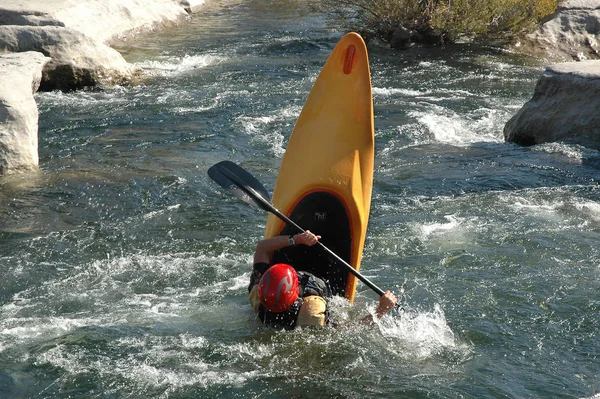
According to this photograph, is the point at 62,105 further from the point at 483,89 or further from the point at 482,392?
the point at 482,392

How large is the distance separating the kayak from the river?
354 millimetres

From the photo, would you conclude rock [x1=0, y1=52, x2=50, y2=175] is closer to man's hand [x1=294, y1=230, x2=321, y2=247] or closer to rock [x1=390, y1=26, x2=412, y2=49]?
man's hand [x1=294, y1=230, x2=321, y2=247]

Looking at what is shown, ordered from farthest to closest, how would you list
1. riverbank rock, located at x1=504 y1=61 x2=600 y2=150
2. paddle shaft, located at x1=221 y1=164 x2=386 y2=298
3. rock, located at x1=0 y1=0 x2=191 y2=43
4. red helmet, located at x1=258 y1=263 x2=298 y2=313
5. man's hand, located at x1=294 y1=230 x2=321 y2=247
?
rock, located at x1=0 y1=0 x2=191 y2=43
riverbank rock, located at x1=504 y1=61 x2=600 y2=150
paddle shaft, located at x1=221 y1=164 x2=386 y2=298
man's hand, located at x1=294 y1=230 x2=321 y2=247
red helmet, located at x1=258 y1=263 x2=298 y2=313

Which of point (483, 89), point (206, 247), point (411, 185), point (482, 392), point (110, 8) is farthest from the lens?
Result: point (110, 8)

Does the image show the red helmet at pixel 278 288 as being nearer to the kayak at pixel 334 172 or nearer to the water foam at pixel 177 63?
the kayak at pixel 334 172

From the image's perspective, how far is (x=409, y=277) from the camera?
219 inches

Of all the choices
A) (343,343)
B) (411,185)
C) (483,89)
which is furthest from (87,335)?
(483,89)

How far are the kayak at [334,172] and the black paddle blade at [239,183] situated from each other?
204mm

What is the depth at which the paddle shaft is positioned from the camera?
4.79 metres

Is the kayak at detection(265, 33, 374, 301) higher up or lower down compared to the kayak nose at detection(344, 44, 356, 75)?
lower down

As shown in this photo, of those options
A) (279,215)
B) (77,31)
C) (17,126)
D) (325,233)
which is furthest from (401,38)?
(279,215)

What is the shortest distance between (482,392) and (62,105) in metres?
6.69

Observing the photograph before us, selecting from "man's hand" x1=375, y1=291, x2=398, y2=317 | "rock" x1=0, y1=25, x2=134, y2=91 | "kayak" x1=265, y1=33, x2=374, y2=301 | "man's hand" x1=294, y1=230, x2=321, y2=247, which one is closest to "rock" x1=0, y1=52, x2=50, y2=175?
"rock" x1=0, y1=25, x2=134, y2=91

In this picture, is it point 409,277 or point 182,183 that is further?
point 182,183
